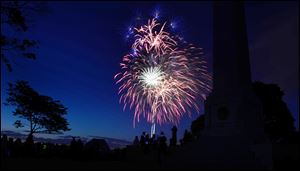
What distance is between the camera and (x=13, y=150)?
1061 inches

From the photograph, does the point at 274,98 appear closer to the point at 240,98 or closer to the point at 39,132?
the point at 240,98

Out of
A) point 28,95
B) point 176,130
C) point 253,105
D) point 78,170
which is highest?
point 28,95

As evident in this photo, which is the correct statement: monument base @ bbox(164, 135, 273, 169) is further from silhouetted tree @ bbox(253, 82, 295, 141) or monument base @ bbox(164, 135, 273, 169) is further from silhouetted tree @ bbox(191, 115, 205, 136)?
silhouetted tree @ bbox(191, 115, 205, 136)

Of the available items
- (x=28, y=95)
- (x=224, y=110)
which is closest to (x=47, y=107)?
(x=28, y=95)

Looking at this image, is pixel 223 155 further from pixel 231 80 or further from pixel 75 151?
pixel 75 151

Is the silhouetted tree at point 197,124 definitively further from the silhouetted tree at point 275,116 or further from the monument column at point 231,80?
the monument column at point 231,80

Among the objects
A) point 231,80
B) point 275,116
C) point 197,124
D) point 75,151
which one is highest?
point 231,80

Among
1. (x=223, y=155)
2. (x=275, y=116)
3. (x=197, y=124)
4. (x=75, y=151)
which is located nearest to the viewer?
(x=223, y=155)

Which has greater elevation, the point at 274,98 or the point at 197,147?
the point at 274,98

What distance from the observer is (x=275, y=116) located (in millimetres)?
45375

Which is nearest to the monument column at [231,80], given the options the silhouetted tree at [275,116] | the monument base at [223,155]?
the monument base at [223,155]

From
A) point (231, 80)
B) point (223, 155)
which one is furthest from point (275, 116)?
point (223, 155)

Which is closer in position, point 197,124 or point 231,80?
point 231,80

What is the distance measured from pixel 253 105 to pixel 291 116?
21.8 metres
